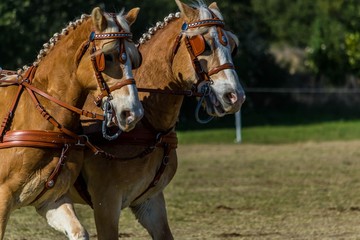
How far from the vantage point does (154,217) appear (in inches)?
284

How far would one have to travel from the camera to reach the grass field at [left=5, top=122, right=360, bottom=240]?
9.88 m

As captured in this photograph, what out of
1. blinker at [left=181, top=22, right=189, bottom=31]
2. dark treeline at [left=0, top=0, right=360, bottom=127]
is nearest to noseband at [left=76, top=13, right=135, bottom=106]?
blinker at [left=181, top=22, right=189, bottom=31]

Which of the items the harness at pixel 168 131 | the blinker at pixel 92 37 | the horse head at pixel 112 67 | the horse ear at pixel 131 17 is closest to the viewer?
the horse head at pixel 112 67

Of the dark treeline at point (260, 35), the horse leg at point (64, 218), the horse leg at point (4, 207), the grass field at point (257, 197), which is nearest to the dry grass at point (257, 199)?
the grass field at point (257, 197)

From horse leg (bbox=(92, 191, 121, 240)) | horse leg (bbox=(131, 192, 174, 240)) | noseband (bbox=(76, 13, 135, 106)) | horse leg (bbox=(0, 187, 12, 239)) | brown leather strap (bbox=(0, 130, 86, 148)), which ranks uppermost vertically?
noseband (bbox=(76, 13, 135, 106))

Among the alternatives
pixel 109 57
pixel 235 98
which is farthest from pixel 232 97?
pixel 109 57

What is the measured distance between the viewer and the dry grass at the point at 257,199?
9859 millimetres

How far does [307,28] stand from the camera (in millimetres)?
60219

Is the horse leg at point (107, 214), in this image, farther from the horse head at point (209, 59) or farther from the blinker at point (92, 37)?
the blinker at point (92, 37)

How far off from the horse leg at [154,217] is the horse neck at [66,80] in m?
1.24

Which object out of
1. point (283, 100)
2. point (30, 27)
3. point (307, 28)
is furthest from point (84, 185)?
point (307, 28)

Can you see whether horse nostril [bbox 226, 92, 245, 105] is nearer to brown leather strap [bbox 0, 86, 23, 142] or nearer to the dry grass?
brown leather strap [bbox 0, 86, 23, 142]

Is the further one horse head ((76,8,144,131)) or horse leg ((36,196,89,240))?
horse leg ((36,196,89,240))

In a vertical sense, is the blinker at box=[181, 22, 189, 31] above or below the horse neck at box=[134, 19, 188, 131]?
above
